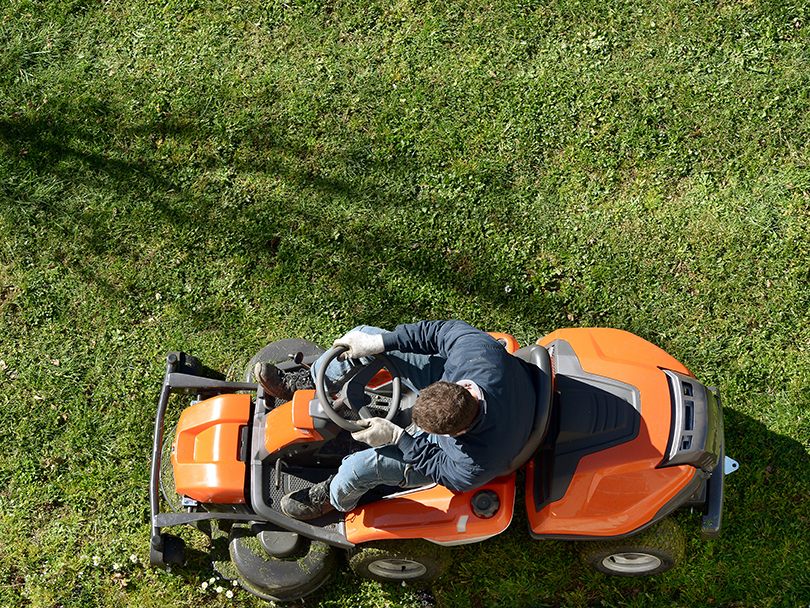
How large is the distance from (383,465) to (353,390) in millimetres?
484

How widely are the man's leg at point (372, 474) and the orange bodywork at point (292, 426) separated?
0.30m

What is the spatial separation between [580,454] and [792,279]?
3035 millimetres

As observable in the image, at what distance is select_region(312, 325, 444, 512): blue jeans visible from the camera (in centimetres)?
429

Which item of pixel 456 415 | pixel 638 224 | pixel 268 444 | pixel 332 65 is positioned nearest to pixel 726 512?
pixel 638 224

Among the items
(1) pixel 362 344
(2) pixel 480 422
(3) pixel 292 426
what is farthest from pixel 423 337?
(3) pixel 292 426

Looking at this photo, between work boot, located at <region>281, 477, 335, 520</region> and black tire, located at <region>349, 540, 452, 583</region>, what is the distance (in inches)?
14.3

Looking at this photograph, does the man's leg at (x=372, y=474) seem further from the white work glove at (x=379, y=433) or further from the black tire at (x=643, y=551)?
the black tire at (x=643, y=551)

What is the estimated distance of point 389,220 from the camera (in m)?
6.34

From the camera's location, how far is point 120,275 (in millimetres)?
6258

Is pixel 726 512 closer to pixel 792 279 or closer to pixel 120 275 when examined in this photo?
pixel 792 279

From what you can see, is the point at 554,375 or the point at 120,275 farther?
the point at 120,275

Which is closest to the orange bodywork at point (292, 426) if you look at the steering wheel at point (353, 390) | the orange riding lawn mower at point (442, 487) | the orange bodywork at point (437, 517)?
the orange riding lawn mower at point (442, 487)

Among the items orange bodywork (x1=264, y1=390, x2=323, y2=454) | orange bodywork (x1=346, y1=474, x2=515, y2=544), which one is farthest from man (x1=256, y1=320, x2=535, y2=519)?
orange bodywork (x1=264, y1=390, x2=323, y2=454)

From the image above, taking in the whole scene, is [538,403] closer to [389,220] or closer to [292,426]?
[292,426]
